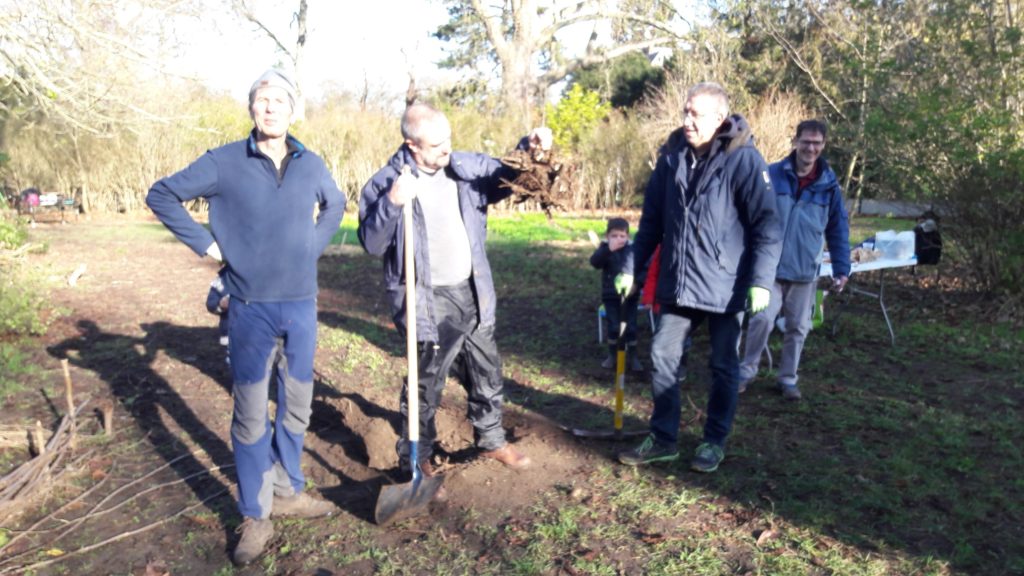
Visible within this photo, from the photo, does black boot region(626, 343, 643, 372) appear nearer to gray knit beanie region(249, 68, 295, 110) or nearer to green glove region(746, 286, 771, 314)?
green glove region(746, 286, 771, 314)

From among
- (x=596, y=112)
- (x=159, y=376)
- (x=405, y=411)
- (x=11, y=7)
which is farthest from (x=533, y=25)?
(x=405, y=411)

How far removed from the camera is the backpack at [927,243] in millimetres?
8008

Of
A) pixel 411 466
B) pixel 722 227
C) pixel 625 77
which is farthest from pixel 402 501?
pixel 625 77

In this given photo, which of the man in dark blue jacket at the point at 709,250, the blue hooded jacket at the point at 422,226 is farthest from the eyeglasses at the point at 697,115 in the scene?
the blue hooded jacket at the point at 422,226

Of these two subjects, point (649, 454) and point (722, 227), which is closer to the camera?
point (722, 227)

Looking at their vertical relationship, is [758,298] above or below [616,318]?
above

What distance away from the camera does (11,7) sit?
28.4 ft

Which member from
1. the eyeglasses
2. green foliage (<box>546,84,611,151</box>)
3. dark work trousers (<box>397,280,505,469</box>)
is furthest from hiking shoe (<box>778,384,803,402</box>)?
green foliage (<box>546,84,611,151</box>)

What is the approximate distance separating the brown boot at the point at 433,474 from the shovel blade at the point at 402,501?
118 millimetres

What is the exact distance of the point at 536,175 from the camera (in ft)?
13.9

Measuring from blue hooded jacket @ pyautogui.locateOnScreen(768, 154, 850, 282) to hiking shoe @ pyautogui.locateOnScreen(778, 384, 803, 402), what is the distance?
79cm

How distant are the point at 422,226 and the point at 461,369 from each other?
3.03 feet

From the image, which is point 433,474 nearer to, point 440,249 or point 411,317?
point 411,317

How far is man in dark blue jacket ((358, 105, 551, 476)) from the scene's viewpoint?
409 centimetres
